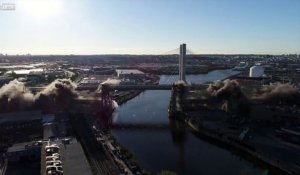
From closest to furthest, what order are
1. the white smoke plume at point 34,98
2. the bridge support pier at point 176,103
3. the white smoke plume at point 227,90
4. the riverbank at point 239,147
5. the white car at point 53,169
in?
the white car at point 53,169 → the riverbank at point 239,147 → the white smoke plume at point 34,98 → the bridge support pier at point 176,103 → the white smoke plume at point 227,90

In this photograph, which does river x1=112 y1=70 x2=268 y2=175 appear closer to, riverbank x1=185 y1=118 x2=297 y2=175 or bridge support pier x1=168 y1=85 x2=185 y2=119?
riverbank x1=185 y1=118 x2=297 y2=175

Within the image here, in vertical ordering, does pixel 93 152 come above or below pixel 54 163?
below

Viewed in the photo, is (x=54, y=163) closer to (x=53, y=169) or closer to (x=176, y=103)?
(x=53, y=169)

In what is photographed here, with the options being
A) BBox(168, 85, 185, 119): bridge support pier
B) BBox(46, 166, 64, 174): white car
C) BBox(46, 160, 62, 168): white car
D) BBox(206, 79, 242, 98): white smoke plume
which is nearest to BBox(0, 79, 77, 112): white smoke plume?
BBox(168, 85, 185, 119): bridge support pier

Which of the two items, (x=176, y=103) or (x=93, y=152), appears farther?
(x=176, y=103)

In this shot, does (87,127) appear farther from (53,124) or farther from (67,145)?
(67,145)

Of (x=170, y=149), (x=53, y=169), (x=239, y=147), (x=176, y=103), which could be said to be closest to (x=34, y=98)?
(x=176, y=103)

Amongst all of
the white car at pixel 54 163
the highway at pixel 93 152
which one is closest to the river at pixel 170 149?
the highway at pixel 93 152

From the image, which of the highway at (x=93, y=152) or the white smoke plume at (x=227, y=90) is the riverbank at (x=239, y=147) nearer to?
the white smoke plume at (x=227, y=90)
